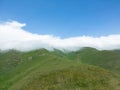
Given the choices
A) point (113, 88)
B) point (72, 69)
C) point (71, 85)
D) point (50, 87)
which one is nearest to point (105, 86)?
point (113, 88)

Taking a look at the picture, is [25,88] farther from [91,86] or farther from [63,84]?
[91,86]

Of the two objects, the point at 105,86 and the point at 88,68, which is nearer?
the point at 105,86

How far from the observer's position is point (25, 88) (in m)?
159

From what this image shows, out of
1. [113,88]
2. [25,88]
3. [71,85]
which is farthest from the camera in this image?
[25,88]

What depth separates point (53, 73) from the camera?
566 ft

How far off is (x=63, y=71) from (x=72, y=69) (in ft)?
22.7

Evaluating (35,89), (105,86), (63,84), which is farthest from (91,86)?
(35,89)

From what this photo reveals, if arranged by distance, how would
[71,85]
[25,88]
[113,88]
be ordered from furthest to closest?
1. [25,88]
2. [71,85]
3. [113,88]

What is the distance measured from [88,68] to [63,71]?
656 inches

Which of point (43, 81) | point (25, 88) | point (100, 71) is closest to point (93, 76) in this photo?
point (100, 71)

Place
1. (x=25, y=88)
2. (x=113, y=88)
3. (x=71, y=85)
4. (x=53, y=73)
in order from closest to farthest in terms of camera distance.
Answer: (x=113, y=88), (x=71, y=85), (x=25, y=88), (x=53, y=73)

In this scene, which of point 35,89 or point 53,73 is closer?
point 35,89

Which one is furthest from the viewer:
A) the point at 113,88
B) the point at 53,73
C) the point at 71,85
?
the point at 53,73

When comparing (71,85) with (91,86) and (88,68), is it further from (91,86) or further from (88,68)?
(88,68)
